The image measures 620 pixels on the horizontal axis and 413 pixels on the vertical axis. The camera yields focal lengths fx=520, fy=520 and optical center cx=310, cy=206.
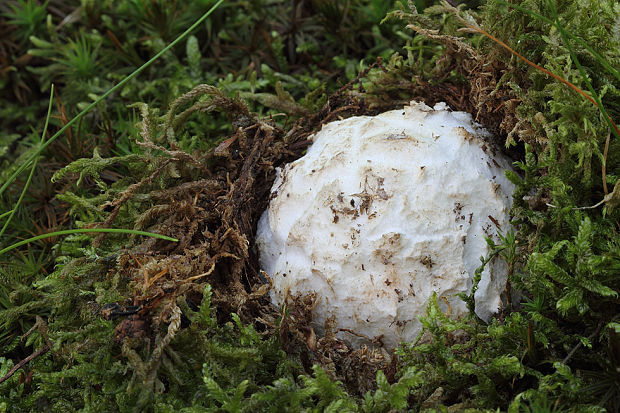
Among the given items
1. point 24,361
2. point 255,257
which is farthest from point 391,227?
point 24,361

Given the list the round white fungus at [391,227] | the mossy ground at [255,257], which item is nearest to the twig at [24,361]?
the mossy ground at [255,257]

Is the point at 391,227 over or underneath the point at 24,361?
over

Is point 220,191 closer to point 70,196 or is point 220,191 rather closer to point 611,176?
point 70,196

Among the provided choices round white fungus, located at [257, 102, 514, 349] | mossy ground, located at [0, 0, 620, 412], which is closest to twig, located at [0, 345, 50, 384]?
mossy ground, located at [0, 0, 620, 412]

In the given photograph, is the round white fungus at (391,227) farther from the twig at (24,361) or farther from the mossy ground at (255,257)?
the twig at (24,361)

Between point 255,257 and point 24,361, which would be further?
point 255,257

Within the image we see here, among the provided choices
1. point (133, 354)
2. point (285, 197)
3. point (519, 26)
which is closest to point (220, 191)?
point (285, 197)

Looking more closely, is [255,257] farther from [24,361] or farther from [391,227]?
[24,361]
